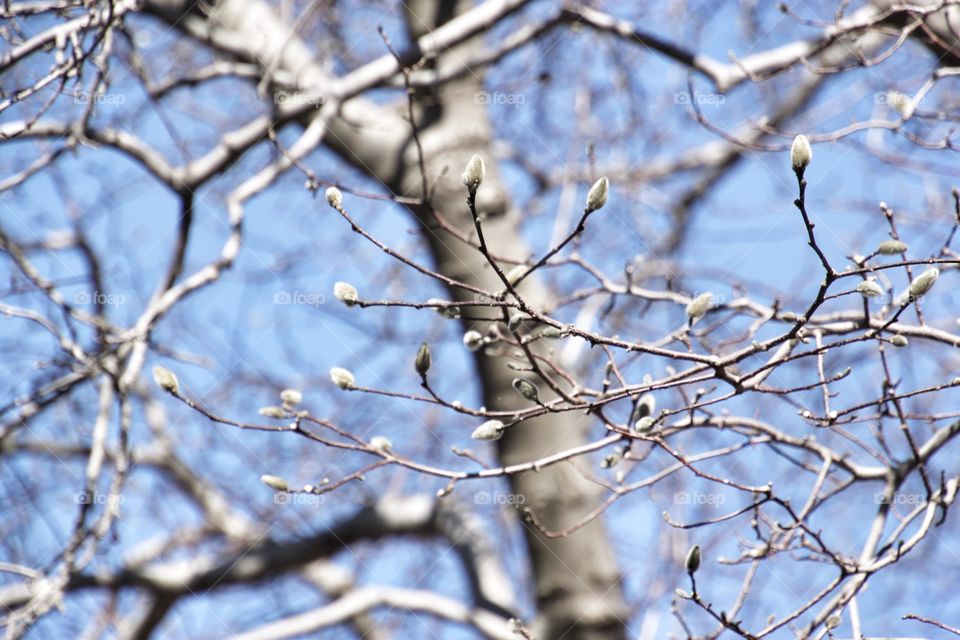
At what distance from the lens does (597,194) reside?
126cm

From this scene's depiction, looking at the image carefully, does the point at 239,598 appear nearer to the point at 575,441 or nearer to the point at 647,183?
the point at 575,441

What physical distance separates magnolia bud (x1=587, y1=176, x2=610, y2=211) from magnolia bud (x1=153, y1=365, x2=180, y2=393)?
823 millimetres

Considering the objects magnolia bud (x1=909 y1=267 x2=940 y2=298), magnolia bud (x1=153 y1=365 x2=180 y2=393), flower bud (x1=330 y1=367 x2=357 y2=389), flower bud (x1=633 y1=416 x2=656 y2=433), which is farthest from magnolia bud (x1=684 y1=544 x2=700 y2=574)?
magnolia bud (x1=153 y1=365 x2=180 y2=393)

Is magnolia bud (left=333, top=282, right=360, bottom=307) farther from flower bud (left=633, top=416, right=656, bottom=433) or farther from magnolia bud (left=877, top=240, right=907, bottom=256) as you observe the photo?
magnolia bud (left=877, top=240, right=907, bottom=256)

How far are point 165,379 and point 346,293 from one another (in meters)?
0.40

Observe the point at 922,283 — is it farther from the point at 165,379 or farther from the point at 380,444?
the point at 165,379

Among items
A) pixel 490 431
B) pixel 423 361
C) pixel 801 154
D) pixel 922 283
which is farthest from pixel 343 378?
pixel 922 283

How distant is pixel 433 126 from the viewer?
10.8 feet

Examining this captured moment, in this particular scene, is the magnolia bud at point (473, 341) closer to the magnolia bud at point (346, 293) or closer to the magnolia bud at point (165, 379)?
the magnolia bud at point (346, 293)

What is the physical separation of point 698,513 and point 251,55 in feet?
10.6

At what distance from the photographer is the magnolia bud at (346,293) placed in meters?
1.41

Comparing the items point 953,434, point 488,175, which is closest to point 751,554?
point 953,434

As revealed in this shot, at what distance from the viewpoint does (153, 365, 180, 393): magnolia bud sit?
1.54 meters

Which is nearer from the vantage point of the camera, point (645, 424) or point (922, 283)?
point (922, 283)
